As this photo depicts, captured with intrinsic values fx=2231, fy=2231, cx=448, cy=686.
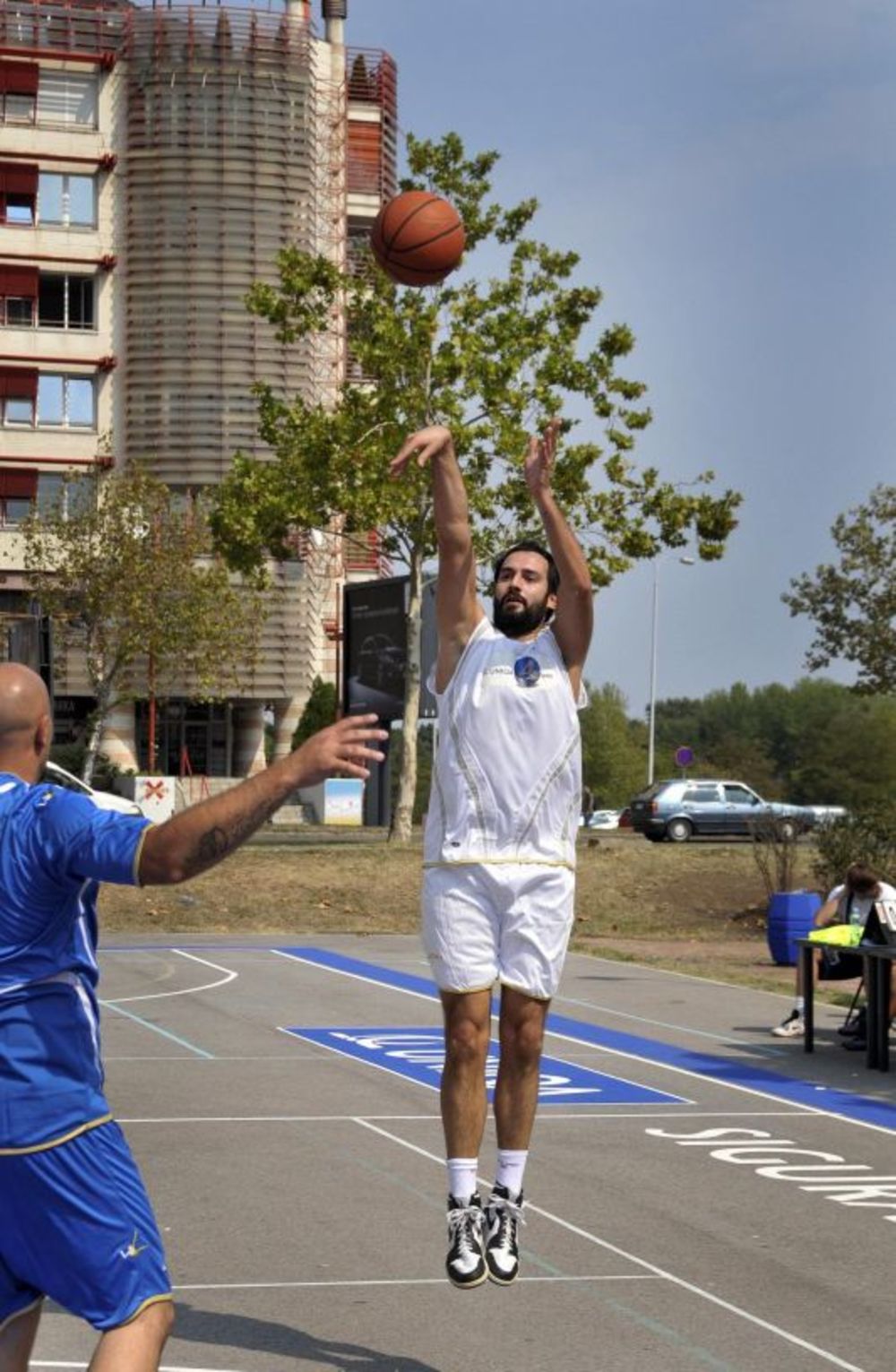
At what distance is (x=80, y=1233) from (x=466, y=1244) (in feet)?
8.15

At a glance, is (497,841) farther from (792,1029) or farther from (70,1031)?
(792,1029)

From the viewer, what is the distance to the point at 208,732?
6906 cm

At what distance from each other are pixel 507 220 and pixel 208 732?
31.7 m

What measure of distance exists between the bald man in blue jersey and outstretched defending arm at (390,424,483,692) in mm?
2514

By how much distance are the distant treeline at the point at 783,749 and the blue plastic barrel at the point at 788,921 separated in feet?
181

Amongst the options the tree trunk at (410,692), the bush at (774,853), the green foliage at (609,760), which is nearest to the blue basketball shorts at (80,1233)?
the bush at (774,853)

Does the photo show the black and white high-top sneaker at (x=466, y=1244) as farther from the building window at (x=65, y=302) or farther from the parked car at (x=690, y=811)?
the building window at (x=65, y=302)

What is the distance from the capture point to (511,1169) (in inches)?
279

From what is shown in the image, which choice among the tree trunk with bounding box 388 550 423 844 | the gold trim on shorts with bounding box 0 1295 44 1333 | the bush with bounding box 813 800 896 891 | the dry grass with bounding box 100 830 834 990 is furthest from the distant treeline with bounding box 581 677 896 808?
the gold trim on shorts with bounding box 0 1295 44 1333

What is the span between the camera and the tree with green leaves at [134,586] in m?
48.9

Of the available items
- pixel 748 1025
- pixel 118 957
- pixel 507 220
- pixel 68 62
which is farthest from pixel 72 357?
pixel 748 1025

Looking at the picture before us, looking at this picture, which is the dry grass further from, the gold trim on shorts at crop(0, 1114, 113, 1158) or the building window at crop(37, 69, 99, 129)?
the building window at crop(37, 69, 99, 129)

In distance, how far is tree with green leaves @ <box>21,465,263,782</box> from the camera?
48875mm

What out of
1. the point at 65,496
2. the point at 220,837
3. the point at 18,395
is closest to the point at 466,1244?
the point at 220,837
